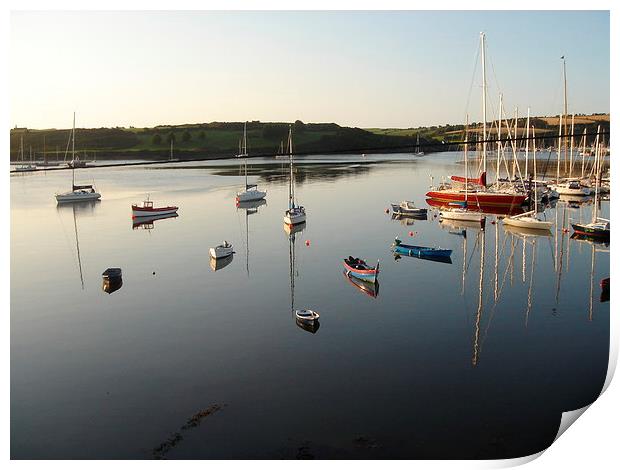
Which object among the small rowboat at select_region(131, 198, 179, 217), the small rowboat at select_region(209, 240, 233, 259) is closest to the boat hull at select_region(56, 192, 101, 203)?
the small rowboat at select_region(131, 198, 179, 217)

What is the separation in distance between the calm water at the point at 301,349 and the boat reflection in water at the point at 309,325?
19 centimetres

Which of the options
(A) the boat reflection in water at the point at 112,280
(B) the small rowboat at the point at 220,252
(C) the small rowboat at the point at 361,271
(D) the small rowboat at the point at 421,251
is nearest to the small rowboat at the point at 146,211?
(B) the small rowboat at the point at 220,252

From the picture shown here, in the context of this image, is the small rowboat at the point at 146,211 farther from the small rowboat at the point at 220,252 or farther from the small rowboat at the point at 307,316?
the small rowboat at the point at 307,316

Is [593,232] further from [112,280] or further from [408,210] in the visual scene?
[112,280]

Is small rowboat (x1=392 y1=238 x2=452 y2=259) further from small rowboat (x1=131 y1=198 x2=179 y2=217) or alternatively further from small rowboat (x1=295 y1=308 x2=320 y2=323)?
small rowboat (x1=131 y1=198 x2=179 y2=217)

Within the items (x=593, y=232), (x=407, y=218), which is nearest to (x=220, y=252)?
(x=407, y=218)

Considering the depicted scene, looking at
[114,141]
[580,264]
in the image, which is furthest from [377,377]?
[114,141]

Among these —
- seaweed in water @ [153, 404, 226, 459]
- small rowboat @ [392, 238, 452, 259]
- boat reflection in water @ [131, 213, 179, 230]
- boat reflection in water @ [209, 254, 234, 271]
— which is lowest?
seaweed in water @ [153, 404, 226, 459]

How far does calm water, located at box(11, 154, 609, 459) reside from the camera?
14.7 m

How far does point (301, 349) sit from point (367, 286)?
8.37 m

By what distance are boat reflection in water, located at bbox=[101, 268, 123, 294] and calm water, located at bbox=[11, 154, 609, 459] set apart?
52 cm

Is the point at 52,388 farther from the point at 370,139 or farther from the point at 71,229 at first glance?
the point at 370,139

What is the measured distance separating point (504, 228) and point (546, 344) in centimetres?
2372

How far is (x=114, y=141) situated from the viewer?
139 metres
